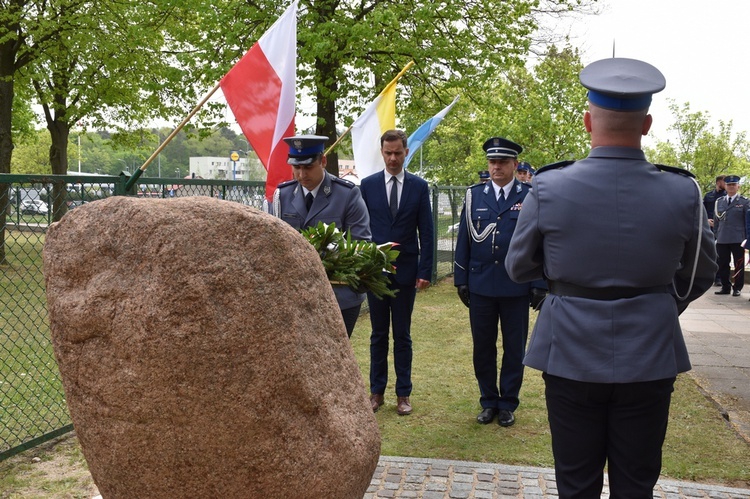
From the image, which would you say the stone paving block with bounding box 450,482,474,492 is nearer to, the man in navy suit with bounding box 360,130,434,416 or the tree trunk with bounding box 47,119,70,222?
the man in navy suit with bounding box 360,130,434,416

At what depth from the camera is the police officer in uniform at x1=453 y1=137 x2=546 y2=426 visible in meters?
5.86

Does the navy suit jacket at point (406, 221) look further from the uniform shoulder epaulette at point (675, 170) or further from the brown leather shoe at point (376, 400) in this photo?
the uniform shoulder epaulette at point (675, 170)

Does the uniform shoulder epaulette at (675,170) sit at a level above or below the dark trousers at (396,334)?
above

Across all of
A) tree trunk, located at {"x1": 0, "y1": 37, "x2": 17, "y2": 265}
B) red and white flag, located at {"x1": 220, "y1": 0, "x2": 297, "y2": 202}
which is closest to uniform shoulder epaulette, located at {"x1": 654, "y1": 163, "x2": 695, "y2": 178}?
red and white flag, located at {"x1": 220, "y1": 0, "x2": 297, "y2": 202}

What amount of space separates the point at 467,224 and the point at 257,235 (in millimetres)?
3302

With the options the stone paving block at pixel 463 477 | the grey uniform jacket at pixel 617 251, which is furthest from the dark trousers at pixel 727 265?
the grey uniform jacket at pixel 617 251

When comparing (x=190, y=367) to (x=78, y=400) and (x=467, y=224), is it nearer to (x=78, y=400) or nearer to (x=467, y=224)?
(x=78, y=400)

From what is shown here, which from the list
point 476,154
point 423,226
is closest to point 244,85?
point 423,226

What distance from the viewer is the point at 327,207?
5.07 meters

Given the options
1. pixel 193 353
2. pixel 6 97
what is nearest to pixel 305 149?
pixel 193 353

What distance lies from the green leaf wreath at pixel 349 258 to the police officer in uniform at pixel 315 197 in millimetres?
766

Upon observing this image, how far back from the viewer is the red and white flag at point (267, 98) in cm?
612

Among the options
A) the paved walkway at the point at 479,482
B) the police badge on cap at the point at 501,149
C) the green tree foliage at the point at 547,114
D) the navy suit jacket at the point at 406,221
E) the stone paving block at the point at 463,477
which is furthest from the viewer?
the green tree foliage at the point at 547,114

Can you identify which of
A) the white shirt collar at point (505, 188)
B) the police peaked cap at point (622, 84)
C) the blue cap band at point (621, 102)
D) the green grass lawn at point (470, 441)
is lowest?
the green grass lawn at point (470, 441)
